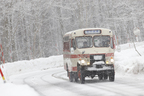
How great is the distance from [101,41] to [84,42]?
0.89m

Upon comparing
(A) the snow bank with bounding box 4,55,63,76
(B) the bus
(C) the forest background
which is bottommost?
(A) the snow bank with bounding box 4,55,63,76

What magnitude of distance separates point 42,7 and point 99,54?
26695 mm

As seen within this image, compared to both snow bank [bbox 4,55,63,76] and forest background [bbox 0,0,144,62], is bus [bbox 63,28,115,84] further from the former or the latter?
forest background [bbox 0,0,144,62]

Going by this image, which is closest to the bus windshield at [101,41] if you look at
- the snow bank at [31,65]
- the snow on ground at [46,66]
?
the snow on ground at [46,66]

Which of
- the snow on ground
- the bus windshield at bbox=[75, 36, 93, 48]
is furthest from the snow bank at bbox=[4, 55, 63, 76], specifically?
the bus windshield at bbox=[75, 36, 93, 48]

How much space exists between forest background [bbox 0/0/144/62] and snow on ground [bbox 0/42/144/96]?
12.4 feet

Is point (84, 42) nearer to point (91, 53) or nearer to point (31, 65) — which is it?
point (91, 53)

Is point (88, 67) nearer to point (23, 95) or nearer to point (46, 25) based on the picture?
point (23, 95)

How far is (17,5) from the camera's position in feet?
111

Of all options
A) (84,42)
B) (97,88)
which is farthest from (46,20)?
(97,88)

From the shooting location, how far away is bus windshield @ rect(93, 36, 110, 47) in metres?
15.6

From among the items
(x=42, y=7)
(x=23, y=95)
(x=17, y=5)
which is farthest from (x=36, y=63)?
(x=23, y=95)

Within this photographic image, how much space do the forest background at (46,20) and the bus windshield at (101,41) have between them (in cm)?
1829

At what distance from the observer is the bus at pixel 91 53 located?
1486 centimetres
